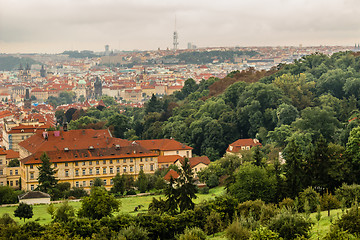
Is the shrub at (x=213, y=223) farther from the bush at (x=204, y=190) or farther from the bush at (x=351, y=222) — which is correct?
the bush at (x=204, y=190)

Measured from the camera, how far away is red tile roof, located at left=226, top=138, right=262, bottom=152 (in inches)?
2349

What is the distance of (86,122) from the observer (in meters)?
76.6

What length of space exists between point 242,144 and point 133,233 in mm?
33402

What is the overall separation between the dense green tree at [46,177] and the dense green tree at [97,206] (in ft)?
42.4

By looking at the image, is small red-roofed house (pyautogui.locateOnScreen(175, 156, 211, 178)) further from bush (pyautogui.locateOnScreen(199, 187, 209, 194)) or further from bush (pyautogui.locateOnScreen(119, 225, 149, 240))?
bush (pyautogui.locateOnScreen(119, 225, 149, 240))

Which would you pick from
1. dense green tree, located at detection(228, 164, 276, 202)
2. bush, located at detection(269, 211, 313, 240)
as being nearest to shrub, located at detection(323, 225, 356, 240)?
bush, located at detection(269, 211, 313, 240)

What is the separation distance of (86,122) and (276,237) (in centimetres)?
5456

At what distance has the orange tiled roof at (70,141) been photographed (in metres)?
55.3

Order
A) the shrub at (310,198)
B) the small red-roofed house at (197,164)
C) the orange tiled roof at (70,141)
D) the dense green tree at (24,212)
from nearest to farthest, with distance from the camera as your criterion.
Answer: the shrub at (310,198) → the dense green tree at (24,212) → the small red-roofed house at (197,164) → the orange tiled roof at (70,141)

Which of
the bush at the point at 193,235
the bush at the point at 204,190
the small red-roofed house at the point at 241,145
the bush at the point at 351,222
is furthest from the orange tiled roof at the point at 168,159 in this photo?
the bush at the point at 351,222

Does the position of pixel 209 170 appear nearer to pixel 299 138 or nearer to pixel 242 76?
pixel 299 138

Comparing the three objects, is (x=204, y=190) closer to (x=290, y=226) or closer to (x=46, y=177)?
(x=46, y=177)

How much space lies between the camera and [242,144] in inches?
2363

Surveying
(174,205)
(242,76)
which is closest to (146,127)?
(242,76)
